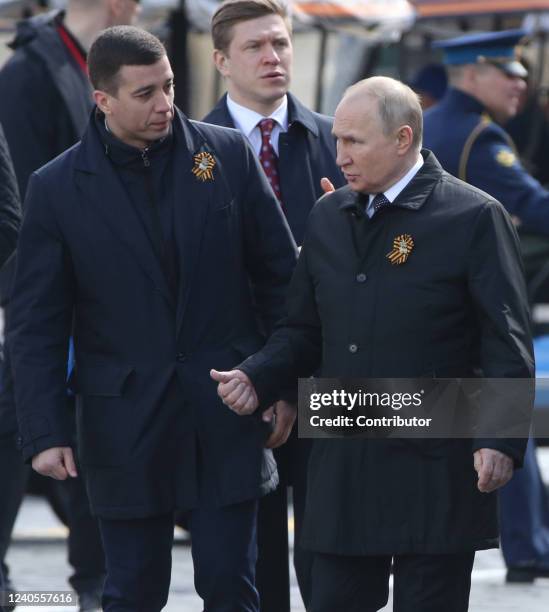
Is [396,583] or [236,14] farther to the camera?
[236,14]

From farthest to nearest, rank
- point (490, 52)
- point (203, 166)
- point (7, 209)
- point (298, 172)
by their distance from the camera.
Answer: point (490, 52), point (298, 172), point (7, 209), point (203, 166)

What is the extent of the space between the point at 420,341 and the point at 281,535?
1276 mm

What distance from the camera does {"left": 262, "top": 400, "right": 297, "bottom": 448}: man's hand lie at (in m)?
5.10

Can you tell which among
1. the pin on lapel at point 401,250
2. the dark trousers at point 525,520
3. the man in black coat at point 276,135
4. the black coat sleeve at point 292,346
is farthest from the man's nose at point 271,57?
the dark trousers at point 525,520

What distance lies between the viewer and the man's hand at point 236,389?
4.81 metres

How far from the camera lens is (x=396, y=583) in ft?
15.3

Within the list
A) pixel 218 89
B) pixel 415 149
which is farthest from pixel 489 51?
pixel 218 89

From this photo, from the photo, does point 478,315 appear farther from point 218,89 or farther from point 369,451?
point 218,89

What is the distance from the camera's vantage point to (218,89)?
14.5 meters

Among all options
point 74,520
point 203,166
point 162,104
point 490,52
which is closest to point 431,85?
point 490,52

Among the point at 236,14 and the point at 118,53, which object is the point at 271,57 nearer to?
the point at 236,14

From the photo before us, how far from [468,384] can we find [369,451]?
291mm

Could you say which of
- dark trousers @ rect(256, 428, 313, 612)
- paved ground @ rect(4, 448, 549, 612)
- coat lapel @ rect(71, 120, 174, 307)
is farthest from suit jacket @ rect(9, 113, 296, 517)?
paved ground @ rect(4, 448, 549, 612)

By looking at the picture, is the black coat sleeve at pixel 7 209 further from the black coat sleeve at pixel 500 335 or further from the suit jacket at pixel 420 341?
the black coat sleeve at pixel 500 335
